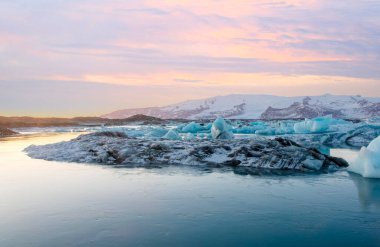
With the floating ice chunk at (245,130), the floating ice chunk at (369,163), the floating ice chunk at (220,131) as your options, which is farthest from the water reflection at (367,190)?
the floating ice chunk at (245,130)

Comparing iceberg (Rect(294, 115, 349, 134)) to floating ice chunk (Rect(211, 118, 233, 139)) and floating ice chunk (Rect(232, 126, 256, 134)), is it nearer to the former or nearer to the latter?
floating ice chunk (Rect(232, 126, 256, 134))

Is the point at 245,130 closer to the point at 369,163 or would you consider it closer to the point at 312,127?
the point at 312,127

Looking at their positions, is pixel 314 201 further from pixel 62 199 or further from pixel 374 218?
pixel 62 199

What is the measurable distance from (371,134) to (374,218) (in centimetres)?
2334

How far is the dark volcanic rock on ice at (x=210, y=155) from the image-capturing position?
47.3 feet

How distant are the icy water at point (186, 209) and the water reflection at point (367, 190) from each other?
1.3 inches

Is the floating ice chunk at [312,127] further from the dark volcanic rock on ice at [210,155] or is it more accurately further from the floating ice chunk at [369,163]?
the floating ice chunk at [369,163]

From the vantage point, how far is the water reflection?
9.06 meters

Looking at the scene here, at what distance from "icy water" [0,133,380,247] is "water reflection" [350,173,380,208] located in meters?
0.03

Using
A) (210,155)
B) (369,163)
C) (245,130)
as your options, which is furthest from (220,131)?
(245,130)

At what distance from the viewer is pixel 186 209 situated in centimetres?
830

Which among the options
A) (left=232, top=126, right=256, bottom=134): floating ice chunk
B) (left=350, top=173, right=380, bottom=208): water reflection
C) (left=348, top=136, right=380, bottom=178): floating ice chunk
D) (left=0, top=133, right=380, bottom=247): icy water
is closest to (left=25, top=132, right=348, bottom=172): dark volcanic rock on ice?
(left=348, top=136, right=380, bottom=178): floating ice chunk

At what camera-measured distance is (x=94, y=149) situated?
1747 centimetres

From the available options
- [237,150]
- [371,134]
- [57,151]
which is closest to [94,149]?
[57,151]
